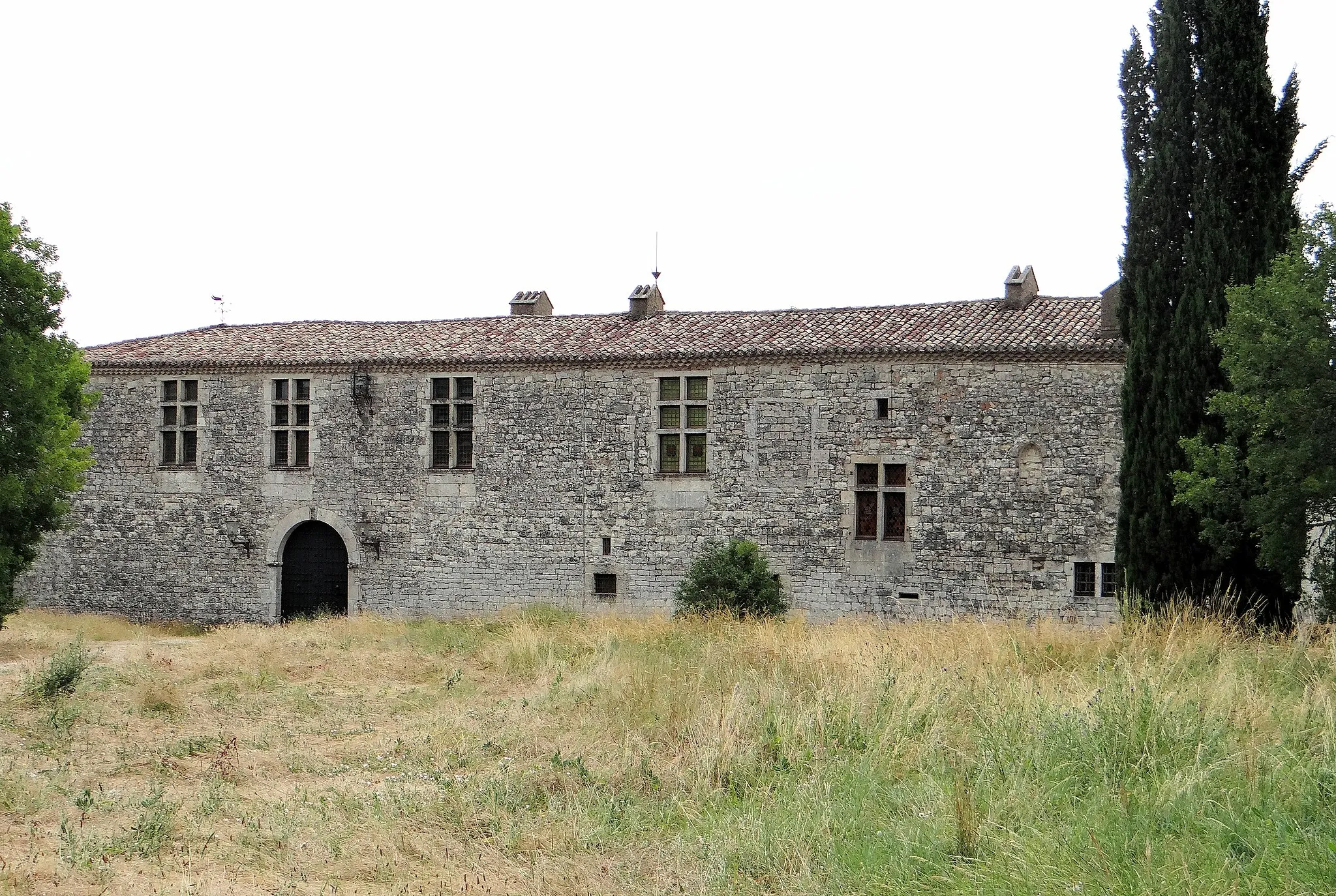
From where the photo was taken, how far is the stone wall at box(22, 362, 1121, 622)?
58.9ft

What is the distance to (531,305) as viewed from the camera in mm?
23266

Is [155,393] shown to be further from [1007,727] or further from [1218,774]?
[1218,774]

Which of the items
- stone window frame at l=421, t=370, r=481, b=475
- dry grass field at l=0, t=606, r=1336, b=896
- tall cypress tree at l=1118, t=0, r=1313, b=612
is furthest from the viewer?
stone window frame at l=421, t=370, r=481, b=475

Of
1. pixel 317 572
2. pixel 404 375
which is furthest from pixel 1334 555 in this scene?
pixel 317 572

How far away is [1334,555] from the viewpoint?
1155 centimetres

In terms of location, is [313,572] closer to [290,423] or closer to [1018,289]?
[290,423]

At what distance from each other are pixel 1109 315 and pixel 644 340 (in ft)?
25.7

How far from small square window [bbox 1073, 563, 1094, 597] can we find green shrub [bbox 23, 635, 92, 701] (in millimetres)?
13574

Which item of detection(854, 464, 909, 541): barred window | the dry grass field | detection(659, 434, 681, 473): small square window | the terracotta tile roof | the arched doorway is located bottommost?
the arched doorway

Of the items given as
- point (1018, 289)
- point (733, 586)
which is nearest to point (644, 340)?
point (733, 586)

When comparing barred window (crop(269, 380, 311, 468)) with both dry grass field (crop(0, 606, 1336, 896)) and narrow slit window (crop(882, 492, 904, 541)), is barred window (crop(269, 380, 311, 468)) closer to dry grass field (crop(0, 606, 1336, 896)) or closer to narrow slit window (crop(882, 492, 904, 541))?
dry grass field (crop(0, 606, 1336, 896))

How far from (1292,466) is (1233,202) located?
4.71 metres

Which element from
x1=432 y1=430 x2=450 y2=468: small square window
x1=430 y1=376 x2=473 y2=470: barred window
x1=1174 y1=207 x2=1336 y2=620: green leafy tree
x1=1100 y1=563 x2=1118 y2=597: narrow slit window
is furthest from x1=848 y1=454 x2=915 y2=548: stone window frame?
x1=432 y1=430 x2=450 y2=468: small square window

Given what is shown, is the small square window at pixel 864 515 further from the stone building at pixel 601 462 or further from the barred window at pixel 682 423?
the barred window at pixel 682 423
